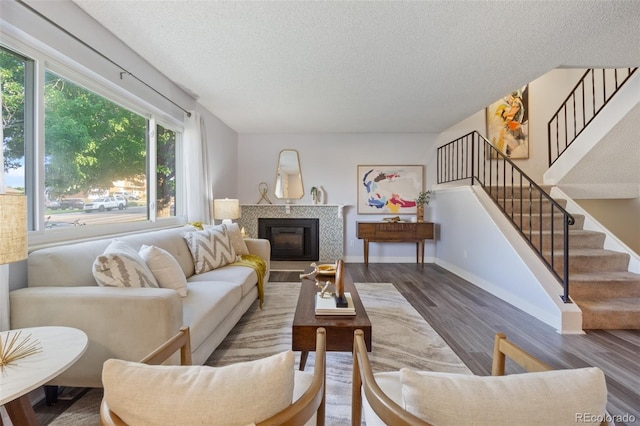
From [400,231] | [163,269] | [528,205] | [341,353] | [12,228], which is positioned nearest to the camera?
[12,228]

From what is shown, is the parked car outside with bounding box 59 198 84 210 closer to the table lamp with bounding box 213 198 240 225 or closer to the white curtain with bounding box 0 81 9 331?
the white curtain with bounding box 0 81 9 331

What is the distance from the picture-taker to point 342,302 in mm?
1864

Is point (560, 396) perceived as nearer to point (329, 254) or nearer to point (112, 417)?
point (112, 417)

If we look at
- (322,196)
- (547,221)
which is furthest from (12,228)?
(547,221)

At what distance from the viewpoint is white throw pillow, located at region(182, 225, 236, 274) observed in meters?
2.82

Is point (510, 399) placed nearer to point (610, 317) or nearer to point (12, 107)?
point (12, 107)

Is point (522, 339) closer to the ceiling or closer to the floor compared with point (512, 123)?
closer to the floor

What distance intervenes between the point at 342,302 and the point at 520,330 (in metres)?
1.81

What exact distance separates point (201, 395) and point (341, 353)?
1.80 metres

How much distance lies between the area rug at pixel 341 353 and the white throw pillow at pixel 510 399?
1.11 metres

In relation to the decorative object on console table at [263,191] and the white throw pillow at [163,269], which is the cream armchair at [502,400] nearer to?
the white throw pillow at [163,269]

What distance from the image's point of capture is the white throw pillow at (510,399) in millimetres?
558

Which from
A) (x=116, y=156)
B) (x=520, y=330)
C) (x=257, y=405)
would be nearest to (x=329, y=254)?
(x=520, y=330)

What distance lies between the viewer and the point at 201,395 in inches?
22.5
